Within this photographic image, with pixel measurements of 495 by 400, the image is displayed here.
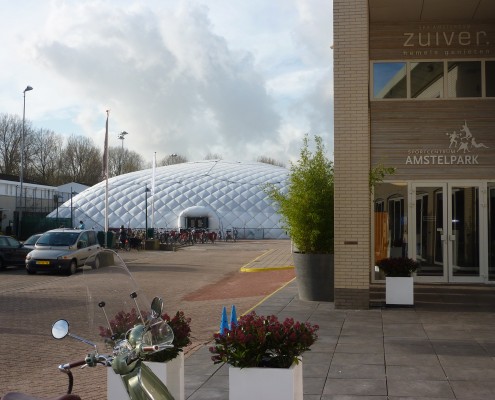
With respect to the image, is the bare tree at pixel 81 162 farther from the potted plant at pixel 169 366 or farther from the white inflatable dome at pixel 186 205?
the potted plant at pixel 169 366

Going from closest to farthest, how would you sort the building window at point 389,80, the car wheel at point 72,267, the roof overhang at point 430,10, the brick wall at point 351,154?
the brick wall at point 351,154 < the roof overhang at point 430,10 < the building window at point 389,80 < the car wheel at point 72,267

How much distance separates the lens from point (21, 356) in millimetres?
9438

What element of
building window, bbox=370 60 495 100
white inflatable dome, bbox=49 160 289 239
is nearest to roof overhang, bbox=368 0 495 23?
building window, bbox=370 60 495 100

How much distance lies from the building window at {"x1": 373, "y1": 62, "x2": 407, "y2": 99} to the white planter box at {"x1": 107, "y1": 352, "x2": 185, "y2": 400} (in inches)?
465

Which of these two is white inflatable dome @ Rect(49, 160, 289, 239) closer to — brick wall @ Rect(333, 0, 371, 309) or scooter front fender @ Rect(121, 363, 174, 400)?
brick wall @ Rect(333, 0, 371, 309)

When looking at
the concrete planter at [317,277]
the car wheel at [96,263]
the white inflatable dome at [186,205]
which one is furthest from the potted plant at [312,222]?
the white inflatable dome at [186,205]

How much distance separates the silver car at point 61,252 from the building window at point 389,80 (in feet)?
37.7

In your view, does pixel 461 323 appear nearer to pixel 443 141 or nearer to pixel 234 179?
pixel 443 141

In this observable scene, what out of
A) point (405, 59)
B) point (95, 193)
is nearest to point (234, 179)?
point (95, 193)

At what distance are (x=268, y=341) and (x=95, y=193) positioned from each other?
64.3 meters

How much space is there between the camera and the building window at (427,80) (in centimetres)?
1612

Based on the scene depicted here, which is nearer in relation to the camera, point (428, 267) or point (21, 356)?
point (21, 356)

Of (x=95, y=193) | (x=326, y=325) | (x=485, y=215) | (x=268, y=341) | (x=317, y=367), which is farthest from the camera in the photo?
(x=95, y=193)

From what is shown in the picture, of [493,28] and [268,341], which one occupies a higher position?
[493,28]
